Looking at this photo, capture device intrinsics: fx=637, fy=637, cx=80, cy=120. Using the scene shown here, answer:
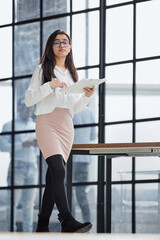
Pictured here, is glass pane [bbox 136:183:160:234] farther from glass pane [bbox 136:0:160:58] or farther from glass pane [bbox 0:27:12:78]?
glass pane [bbox 0:27:12:78]

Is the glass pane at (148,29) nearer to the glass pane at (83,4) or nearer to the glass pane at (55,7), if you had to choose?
the glass pane at (83,4)

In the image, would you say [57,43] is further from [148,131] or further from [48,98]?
[148,131]

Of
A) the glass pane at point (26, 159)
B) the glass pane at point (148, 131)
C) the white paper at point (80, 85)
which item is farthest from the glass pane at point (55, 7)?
the white paper at point (80, 85)

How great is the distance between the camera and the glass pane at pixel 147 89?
503cm

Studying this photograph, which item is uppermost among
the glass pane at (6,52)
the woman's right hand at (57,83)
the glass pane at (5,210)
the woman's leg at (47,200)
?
the glass pane at (6,52)

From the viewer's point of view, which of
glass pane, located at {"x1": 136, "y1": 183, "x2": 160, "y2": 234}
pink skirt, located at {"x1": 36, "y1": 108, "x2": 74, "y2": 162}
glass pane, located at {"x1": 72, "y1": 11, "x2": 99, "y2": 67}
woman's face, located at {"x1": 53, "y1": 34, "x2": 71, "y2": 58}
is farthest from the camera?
glass pane, located at {"x1": 72, "y1": 11, "x2": 99, "y2": 67}

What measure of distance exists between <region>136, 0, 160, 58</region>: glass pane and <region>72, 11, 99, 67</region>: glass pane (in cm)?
40

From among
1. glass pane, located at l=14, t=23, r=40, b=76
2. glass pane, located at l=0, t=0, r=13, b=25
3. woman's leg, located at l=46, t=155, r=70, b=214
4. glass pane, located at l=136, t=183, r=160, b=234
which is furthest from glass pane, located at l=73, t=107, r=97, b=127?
woman's leg, located at l=46, t=155, r=70, b=214

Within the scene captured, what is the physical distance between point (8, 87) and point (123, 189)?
151 centimetres

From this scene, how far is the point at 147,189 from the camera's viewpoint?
500cm

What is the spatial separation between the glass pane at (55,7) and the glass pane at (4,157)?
1180mm

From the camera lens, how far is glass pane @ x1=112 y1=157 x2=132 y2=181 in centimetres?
511

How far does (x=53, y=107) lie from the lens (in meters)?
3.69

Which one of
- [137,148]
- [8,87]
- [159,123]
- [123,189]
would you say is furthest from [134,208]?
[8,87]
